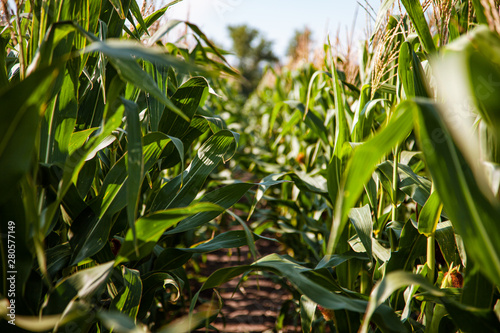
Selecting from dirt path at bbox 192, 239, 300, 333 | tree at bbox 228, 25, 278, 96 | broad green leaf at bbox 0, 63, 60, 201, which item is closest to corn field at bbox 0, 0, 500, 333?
broad green leaf at bbox 0, 63, 60, 201

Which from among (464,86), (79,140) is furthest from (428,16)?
(79,140)

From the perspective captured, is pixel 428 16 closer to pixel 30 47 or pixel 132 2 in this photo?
pixel 132 2

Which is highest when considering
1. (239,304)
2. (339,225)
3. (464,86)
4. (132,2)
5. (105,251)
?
(132,2)

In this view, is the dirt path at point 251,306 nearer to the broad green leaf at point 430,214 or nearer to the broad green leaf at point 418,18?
the broad green leaf at point 430,214

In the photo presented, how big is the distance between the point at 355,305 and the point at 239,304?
1.17 m

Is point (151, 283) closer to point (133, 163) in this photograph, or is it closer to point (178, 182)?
point (178, 182)

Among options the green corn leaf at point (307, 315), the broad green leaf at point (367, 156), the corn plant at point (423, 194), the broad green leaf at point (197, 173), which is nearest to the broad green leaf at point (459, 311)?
the corn plant at point (423, 194)

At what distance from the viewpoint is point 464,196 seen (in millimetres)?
438

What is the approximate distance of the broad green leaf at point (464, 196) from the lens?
43 cm

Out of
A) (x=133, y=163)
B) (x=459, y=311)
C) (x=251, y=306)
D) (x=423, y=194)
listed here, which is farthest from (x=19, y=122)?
(x=251, y=306)

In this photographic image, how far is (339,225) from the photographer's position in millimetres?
449

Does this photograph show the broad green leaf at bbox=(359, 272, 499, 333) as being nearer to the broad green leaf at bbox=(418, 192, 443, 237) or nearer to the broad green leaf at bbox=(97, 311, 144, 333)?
the broad green leaf at bbox=(418, 192, 443, 237)

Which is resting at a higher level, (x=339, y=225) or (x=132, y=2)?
(x=132, y=2)

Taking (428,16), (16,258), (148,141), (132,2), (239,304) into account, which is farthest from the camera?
(239,304)
